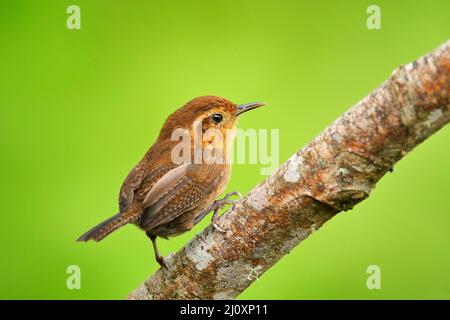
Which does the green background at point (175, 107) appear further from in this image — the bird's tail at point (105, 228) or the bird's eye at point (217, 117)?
the bird's tail at point (105, 228)

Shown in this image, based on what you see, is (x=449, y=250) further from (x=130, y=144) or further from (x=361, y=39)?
(x=130, y=144)

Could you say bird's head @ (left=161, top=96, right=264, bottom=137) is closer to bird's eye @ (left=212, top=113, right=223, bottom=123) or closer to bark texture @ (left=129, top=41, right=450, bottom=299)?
bird's eye @ (left=212, top=113, right=223, bottom=123)

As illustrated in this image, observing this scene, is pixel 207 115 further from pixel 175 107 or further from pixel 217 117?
pixel 175 107

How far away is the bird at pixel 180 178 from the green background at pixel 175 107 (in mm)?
1121

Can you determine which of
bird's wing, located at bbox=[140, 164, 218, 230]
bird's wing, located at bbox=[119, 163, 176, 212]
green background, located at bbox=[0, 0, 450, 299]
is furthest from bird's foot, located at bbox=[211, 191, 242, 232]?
green background, located at bbox=[0, 0, 450, 299]

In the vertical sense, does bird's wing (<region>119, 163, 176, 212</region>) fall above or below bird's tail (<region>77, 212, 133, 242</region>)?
above

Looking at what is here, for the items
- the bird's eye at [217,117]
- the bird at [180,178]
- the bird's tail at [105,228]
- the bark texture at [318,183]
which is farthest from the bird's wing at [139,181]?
the bark texture at [318,183]

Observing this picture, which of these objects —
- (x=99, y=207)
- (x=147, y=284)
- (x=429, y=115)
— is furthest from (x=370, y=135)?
(x=99, y=207)

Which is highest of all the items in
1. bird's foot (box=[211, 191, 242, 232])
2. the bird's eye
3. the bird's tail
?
the bird's eye

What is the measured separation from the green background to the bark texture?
210 centimetres

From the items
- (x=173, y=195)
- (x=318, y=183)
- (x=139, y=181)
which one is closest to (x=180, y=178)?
(x=173, y=195)

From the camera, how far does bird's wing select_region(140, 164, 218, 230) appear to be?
4043 mm

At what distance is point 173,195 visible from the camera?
161 inches

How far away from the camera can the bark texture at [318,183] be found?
2.53 m
